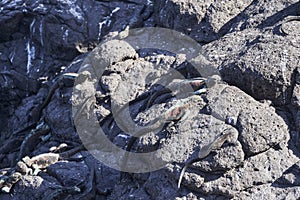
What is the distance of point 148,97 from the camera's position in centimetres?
1014

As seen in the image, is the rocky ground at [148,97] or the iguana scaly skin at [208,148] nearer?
the iguana scaly skin at [208,148]

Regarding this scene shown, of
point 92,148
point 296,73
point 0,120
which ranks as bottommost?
point 0,120

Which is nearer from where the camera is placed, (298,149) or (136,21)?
(298,149)

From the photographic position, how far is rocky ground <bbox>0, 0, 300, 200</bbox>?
8570mm

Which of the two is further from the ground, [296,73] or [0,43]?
[296,73]

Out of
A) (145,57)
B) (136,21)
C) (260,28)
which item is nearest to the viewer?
(260,28)

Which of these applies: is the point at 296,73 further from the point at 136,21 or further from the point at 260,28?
the point at 136,21

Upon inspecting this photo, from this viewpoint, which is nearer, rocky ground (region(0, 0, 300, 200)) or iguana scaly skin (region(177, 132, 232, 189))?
iguana scaly skin (region(177, 132, 232, 189))

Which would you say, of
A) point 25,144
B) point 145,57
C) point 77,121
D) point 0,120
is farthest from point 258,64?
point 0,120

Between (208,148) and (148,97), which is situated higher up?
(208,148)

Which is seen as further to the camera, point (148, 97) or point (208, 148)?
point (148, 97)

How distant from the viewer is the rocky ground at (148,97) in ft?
28.1

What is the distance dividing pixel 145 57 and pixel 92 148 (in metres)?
1.61

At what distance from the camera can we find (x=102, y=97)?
10.7m
